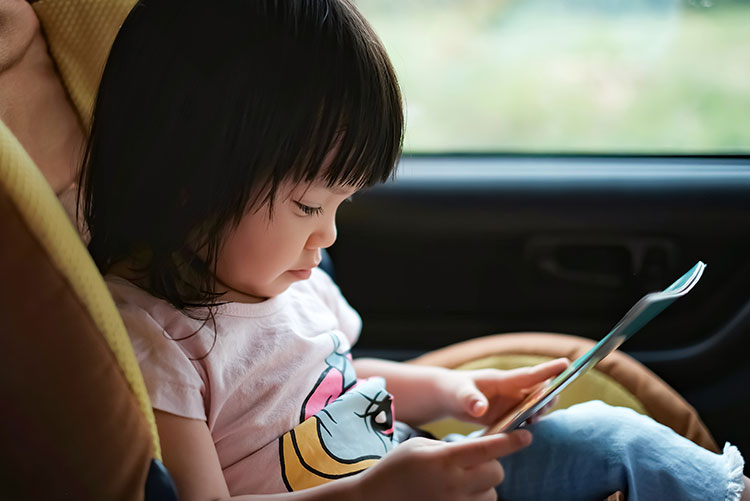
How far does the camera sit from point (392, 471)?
2.28ft

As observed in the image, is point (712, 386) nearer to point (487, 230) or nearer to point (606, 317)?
point (606, 317)

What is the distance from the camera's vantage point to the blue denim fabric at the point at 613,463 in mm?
825

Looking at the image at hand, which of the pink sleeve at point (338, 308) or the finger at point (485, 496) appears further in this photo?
the pink sleeve at point (338, 308)

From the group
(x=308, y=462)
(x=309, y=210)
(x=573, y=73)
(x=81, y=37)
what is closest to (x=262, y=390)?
(x=308, y=462)

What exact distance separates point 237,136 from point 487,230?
71 cm

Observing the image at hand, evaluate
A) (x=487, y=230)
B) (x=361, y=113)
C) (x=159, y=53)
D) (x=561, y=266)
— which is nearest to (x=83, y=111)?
(x=159, y=53)

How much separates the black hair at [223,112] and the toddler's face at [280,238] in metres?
0.01

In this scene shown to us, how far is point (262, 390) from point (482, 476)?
237mm

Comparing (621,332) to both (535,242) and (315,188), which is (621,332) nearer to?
(315,188)

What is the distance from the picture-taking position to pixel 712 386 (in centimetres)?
128

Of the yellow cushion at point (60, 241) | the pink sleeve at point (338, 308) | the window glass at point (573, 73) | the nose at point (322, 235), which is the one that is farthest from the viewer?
the window glass at point (573, 73)

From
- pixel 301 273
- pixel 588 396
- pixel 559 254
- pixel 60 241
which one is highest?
pixel 60 241

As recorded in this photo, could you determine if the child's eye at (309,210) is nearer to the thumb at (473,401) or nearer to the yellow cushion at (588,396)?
the thumb at (473,401)

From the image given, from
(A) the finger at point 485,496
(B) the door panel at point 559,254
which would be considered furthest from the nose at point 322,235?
(B) the door panel at point 559,254
